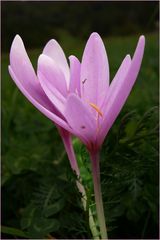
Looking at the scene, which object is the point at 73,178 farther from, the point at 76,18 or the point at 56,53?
the point at 76,18

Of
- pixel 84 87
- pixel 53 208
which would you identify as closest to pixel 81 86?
pixel 84 87

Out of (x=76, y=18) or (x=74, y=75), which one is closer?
(x=74, y=75)

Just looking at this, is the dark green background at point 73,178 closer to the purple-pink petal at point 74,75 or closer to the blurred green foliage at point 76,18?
the purple-pink petal at point 74,75

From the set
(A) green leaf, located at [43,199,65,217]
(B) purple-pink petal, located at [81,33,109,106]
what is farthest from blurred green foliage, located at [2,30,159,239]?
(B) purple-pink petal, located at [81,33,109,106]

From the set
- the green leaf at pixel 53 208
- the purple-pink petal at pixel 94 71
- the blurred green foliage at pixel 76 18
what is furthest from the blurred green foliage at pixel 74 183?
the blurred green foliage at pixel 76 18

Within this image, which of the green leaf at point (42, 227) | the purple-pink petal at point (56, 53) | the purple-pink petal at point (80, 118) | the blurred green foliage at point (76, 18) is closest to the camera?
the purple-pink petal at point (80, 118)

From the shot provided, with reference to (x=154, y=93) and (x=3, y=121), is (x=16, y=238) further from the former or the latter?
(x=154, y=93)

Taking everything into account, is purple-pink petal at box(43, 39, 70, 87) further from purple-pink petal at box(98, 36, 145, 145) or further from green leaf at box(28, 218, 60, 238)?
green leaf at box(28, 218, 60, 238)

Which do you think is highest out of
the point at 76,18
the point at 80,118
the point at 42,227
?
the point at 76,18
